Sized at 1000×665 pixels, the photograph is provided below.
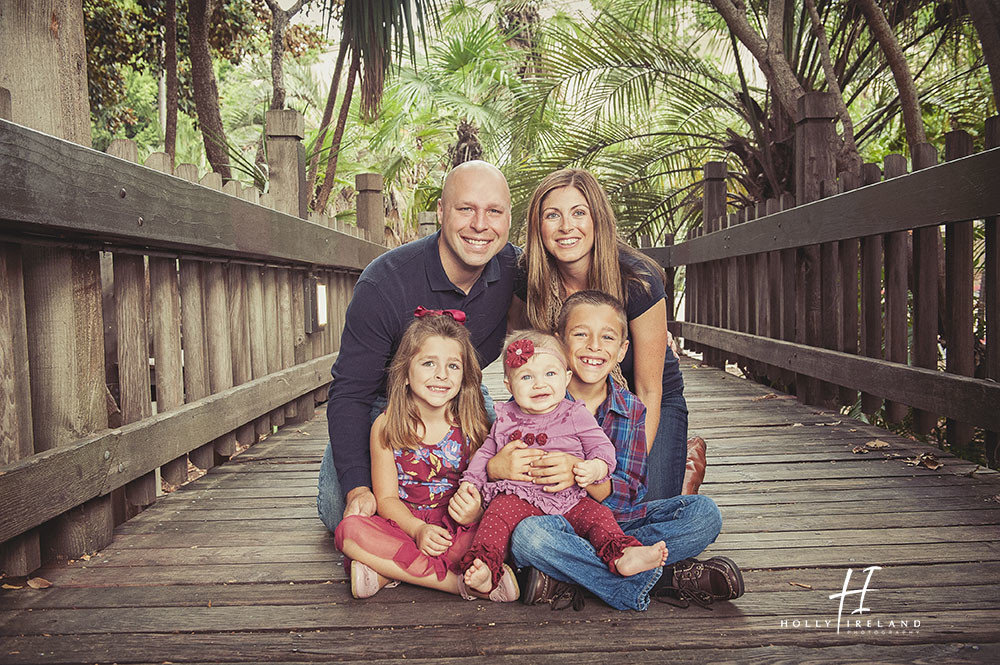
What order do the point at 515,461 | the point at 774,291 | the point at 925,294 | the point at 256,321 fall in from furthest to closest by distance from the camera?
the point at 774,291
the point at 256,321
the point at 925,294
the point at 515,461

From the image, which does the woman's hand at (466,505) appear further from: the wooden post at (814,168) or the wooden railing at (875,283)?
the wooden post at (814,168)

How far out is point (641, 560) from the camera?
1.98 metres

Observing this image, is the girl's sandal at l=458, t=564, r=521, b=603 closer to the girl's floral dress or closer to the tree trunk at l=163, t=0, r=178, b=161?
the girl's floral dress

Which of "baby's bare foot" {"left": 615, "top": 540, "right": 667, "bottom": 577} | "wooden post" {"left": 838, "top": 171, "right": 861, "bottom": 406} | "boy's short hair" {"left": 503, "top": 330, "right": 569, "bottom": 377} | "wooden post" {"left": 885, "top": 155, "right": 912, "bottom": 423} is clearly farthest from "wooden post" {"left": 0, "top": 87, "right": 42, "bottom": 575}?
"wooden post" {"left": 838, "top": 171, "right": 861, "bottom": 406}

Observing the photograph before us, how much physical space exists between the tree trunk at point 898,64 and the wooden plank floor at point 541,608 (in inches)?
108

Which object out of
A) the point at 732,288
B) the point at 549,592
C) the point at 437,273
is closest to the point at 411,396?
the point at 437,273

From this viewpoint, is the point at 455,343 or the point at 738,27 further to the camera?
the point at 738,27

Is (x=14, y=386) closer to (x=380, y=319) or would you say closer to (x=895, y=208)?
(x=380, y=319)

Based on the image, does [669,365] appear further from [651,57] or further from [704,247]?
[651,57]

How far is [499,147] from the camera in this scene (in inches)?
587

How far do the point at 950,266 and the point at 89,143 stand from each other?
3187 mm

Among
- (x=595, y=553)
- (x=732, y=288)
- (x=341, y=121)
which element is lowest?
(x=595, y=553)

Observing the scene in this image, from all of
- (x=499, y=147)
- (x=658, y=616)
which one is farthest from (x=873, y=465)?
(x=499, y=147)

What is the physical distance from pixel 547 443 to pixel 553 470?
117 millimetres
